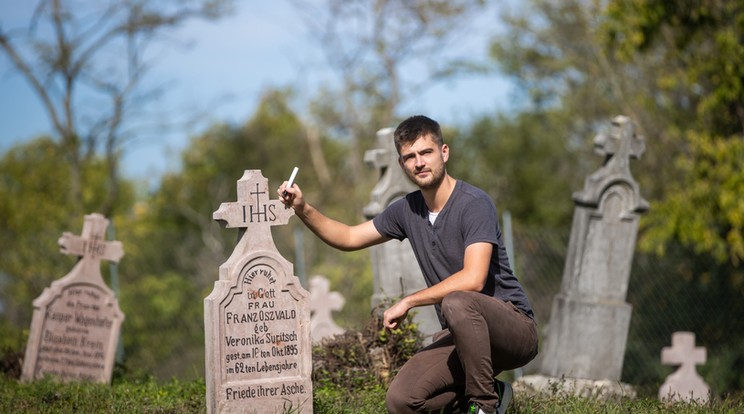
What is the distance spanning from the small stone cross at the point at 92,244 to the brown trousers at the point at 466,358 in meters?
4.16

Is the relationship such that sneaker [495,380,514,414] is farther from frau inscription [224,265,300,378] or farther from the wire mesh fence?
the wire mesh fence

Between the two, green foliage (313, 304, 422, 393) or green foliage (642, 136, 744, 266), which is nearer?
green foliage (313, 304, 422, 393)

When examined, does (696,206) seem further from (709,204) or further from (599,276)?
(599,276)

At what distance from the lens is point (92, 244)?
8617 mm

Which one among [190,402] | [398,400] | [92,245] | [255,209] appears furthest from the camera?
[92,245]

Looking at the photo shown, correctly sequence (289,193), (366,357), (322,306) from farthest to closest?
(322,306) < (366,357) < (289,193)

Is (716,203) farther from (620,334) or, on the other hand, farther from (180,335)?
(180,335)

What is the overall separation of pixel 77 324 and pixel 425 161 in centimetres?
432

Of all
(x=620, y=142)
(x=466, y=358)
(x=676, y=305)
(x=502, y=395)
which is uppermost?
(x=620, y=142)

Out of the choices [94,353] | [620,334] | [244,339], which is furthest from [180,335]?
[244,339]

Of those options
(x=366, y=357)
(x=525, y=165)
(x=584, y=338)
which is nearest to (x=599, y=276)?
(x=584, y=338)

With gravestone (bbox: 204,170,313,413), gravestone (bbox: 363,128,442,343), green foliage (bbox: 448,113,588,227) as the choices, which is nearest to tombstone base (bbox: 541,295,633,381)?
gravestone (bbox: 363,128,442,343)

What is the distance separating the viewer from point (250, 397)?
5.65 meters

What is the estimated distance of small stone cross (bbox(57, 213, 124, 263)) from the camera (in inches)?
334
